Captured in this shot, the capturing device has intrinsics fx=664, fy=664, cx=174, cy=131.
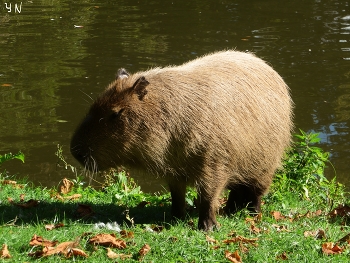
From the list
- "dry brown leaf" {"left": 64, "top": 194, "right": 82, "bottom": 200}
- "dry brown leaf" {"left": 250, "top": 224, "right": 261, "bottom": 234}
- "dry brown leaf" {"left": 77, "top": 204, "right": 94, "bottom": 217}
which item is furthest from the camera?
"dry brown leaf" {"left": 64, "top": 194, "right": 82, "bottom": 200}

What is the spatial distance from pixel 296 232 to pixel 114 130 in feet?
5.31

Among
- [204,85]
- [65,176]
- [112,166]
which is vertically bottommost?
[65,176]

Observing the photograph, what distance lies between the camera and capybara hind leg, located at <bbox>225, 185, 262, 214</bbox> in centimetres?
611

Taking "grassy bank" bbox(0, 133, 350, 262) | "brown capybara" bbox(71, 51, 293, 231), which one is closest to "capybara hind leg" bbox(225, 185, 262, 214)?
"grassy bank" bbox(0, 133, 350, 262)

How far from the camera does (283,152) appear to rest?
6.20 metres

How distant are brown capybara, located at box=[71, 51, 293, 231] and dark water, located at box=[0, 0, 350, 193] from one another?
2.55 m

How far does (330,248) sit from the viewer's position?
4676 mm

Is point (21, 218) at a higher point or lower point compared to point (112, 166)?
lower

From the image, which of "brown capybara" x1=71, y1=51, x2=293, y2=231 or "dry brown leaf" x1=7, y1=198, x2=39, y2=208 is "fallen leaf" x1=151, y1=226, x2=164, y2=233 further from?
"dry brown leaf" x1=7, y1=198, x2=39, y2=208

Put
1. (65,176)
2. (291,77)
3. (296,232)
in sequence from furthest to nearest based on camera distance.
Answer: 1. (291,77)
2. (65,176)
3. (296,232)

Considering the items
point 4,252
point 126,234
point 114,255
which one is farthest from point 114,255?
point 4,252

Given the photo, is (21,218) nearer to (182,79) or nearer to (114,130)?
(114,130)

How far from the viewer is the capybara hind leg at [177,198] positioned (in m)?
5.61

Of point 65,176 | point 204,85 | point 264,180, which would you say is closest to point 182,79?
point 204,85
